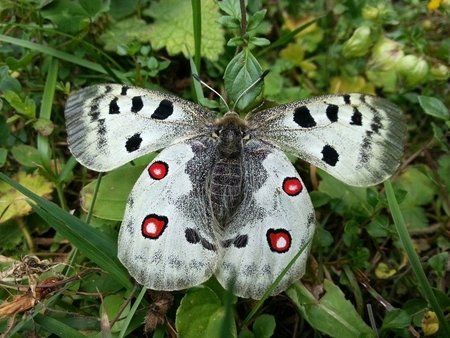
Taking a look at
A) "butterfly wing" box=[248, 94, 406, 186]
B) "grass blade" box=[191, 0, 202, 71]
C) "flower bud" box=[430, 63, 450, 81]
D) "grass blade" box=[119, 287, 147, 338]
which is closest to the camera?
"butterfly wing" box=[248, 94, 406, 186]

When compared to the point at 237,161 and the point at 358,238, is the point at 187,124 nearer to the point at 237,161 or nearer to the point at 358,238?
the point at 237,161

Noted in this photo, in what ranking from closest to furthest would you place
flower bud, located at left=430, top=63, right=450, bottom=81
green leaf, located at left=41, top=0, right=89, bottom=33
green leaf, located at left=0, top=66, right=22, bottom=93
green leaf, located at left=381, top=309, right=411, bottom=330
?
green leaf, located at left=381, top=309, right=411, bottom=330 → green leaf, located at left=0, top=66, right=22, bottom=93 → flower bud, located at left=430, top=63, right=450, bottom=81 → green leaf, located at left=41, top=0, right=89, bottom=33

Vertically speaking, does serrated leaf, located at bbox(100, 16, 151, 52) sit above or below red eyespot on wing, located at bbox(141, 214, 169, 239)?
below

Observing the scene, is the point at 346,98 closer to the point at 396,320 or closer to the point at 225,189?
the point at 225,189

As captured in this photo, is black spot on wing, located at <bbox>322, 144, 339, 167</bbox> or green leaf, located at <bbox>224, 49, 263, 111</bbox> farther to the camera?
green leaf, located at <bbox>224, 49, 263, 111</bbox>

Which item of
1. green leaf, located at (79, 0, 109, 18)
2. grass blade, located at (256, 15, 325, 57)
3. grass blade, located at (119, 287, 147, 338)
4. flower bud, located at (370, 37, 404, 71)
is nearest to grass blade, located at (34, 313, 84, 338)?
grass blade, located at (119, 287, 147, 338)

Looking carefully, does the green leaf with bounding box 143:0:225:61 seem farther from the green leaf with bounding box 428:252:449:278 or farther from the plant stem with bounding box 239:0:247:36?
the green leaf with bounding box 428:252:449:278

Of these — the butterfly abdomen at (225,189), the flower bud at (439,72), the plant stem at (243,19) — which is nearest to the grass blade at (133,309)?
the butterfly abdomen at (225,189)
